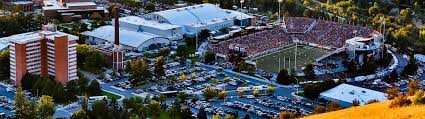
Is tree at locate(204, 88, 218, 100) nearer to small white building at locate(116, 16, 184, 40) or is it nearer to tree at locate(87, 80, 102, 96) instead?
tree at locate(87, 80, 102, 96)

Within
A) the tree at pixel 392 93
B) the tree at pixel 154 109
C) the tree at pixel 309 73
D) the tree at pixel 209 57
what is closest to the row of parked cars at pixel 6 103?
the tree at pixel 154 109

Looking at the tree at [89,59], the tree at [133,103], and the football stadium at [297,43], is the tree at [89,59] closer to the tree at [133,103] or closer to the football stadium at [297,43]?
the football stadium at [297,43]

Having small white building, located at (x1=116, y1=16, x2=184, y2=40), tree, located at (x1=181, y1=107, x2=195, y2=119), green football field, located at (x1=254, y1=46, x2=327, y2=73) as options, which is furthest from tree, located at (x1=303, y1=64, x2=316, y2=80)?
small white building, located at (x1=116, y1=16, x2=184, y2=40)

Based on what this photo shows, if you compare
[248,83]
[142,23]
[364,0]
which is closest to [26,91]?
[248,83]

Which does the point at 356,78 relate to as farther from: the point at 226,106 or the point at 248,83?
the point at 226,106

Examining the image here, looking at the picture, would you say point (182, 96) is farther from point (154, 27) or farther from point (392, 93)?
point (154, 27)
